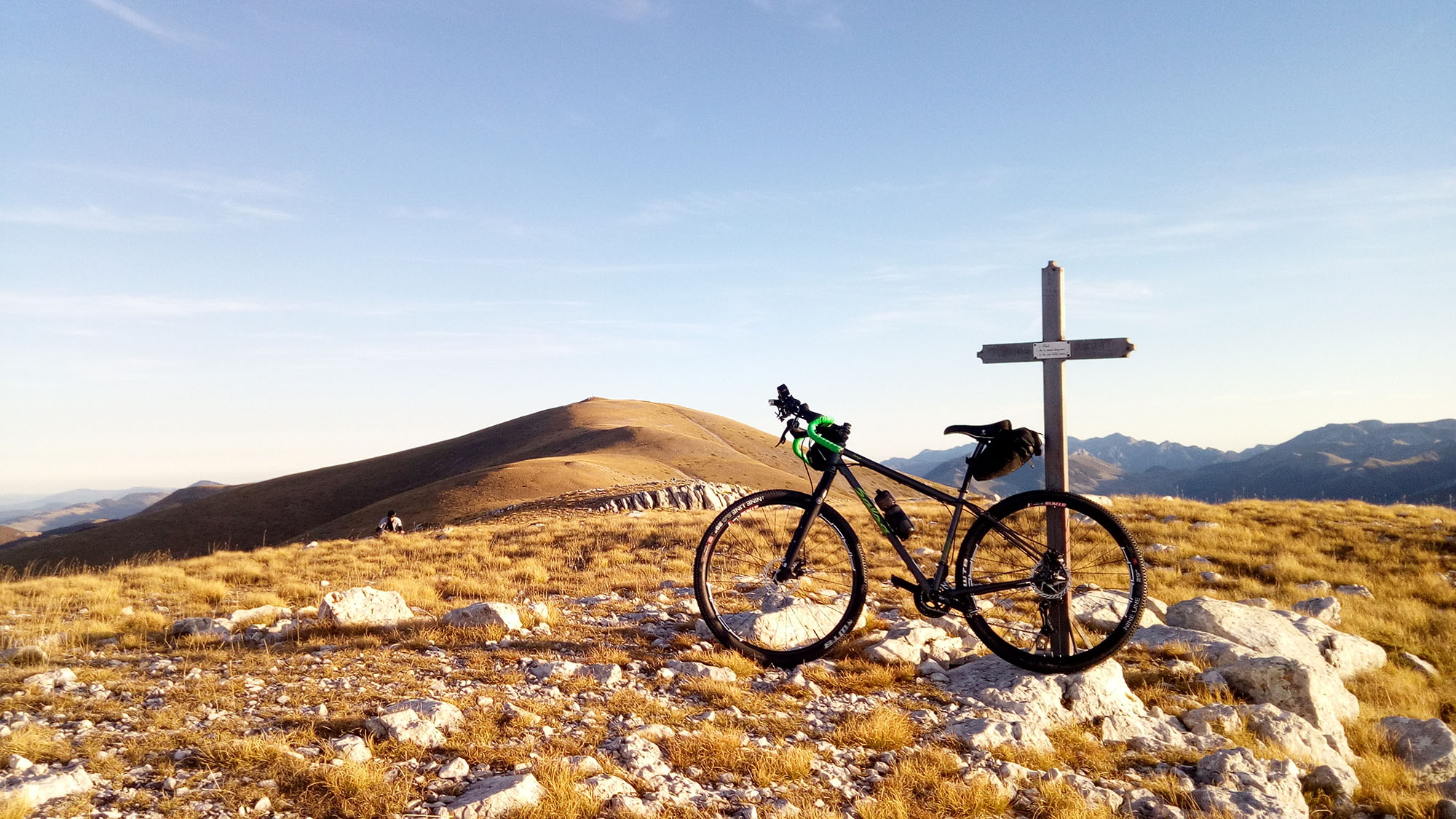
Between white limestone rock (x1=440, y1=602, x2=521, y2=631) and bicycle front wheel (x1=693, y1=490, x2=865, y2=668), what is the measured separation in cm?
203

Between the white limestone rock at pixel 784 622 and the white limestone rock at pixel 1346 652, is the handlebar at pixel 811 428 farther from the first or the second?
the white limestone rock at pixel 1346 652

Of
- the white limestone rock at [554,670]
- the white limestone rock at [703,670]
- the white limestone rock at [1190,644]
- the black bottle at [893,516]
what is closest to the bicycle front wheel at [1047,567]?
the black bottle at [893,516]

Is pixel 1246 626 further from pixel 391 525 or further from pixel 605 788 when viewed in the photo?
pixel 391 525

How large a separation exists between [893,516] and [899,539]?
1.49 ft

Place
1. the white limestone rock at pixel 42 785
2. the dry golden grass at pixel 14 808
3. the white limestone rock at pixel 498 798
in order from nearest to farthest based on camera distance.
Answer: the dry golden grass at pixel 14 808, the white limestone rock at pixel 42 785, the white limestone rock at pixel 498 798

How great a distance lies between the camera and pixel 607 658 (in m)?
6.48

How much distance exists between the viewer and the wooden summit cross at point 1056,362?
6.46 metres

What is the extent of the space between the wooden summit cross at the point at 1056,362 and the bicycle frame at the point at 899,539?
46 cm

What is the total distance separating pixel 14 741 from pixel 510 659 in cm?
315

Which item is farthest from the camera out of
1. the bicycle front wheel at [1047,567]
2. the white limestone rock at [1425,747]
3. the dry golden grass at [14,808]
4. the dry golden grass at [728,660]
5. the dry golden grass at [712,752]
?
the dry golden grass at [728,660]

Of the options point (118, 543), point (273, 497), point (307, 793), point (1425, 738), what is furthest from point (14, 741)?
point (273, 497)

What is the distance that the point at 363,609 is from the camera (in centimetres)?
768

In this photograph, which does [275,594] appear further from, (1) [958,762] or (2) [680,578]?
(1) [958,762]

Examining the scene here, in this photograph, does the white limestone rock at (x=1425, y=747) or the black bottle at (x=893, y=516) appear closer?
the white limestone rock at (x=1425, y=747)
